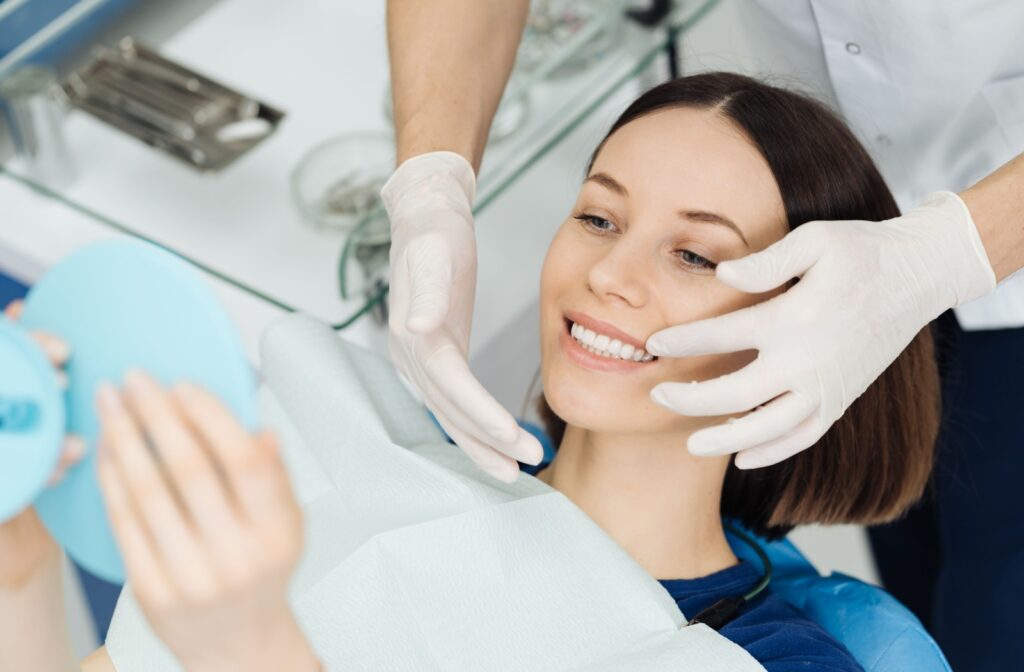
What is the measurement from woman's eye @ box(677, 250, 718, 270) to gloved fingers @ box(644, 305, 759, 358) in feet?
0.49

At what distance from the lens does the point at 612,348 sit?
1572 millimetres

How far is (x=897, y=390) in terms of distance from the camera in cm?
178

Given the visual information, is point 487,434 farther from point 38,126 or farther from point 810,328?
point 38,126

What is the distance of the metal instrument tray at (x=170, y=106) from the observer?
2184mm

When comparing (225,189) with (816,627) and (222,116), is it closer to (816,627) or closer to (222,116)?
(222,116)

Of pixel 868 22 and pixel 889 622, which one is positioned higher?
pixel 868 22

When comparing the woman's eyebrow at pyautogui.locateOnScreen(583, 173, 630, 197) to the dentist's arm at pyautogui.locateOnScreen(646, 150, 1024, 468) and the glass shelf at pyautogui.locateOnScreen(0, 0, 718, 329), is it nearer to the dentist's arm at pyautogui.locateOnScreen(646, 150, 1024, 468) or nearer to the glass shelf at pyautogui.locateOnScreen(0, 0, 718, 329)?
the dentist's arm at pyautogui.locateOnScreen(646, 150, 1024, 468)

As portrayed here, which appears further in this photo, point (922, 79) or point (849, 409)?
point (922, 79)

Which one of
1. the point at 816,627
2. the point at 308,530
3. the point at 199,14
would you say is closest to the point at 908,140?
the point at 816,627

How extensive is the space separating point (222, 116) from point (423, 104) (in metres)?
0.45

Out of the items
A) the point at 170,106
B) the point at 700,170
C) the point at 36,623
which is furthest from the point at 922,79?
the point at 36,623

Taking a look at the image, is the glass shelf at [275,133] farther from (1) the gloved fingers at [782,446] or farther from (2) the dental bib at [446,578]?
(1) the gloved fingers at [782,446]

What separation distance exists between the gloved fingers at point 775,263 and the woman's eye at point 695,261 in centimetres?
14

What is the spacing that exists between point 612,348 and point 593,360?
1.0 inches
